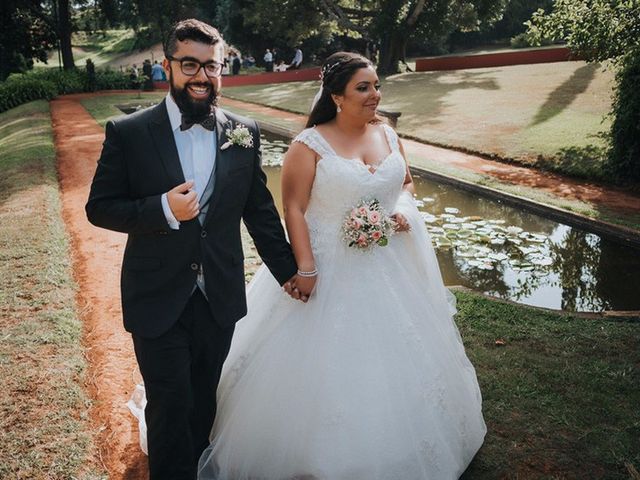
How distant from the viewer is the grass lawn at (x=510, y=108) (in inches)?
498

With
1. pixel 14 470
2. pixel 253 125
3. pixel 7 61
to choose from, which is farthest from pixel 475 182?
pixel 7 61

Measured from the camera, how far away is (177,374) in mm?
2627

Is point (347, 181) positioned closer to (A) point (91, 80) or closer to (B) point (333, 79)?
(B) point (333, 79)

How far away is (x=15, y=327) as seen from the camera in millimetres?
4809

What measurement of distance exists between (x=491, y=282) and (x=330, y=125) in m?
3.91

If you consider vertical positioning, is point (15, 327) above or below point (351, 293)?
below

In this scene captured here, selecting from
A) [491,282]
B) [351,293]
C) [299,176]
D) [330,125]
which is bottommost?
[491,282]

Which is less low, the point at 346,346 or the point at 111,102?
the point at 111,102

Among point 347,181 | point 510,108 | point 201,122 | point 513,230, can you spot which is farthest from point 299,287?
point 510,108

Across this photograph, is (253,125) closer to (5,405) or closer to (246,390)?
(246,390)

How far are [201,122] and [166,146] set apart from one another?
0.20 metres

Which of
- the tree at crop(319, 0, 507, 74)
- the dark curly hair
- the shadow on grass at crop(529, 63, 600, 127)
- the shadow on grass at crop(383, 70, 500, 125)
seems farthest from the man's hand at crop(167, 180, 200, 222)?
the tree at crop(319, 0, 507, 74)

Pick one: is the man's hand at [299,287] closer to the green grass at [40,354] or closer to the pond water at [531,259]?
the green grass at [40,354]

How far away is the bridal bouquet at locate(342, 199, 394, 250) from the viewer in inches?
125
